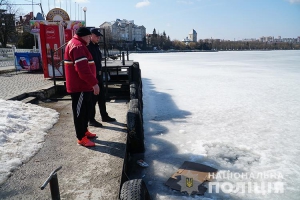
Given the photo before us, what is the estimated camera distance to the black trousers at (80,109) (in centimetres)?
347

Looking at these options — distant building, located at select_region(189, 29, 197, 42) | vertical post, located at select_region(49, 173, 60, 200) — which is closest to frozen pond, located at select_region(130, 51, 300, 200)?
vertical post, located at select_region(49, 173, 60, 200)

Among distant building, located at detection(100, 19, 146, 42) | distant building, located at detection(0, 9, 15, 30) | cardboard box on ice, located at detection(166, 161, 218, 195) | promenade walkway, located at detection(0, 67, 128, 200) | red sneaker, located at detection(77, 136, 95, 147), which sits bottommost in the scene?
cardboard box on ice, located at detection(166, 161, 218, 195)

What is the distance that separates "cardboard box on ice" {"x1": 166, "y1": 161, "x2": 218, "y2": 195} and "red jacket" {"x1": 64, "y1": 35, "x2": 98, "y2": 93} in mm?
1805

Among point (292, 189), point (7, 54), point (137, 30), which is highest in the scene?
point (137, 30)

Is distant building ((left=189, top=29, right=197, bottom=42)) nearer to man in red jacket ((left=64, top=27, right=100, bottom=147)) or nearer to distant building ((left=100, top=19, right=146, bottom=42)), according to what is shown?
distant building ((left=100, top=19, right=146, bottom=42))

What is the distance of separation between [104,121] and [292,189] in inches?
131

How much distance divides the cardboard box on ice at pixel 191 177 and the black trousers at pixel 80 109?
1.48 meters

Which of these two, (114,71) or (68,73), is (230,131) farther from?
(114,71)

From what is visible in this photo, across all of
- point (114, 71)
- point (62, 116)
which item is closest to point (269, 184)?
point (62, 116)

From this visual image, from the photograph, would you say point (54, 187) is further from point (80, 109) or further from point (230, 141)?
point (230, 141)

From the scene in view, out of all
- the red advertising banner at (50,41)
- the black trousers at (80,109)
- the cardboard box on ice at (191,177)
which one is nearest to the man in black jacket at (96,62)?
the black trousers at (80,109)

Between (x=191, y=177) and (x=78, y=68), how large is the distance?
2.24 meters

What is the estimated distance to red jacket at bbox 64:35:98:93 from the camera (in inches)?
126

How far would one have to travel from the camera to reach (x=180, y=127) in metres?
5.92
